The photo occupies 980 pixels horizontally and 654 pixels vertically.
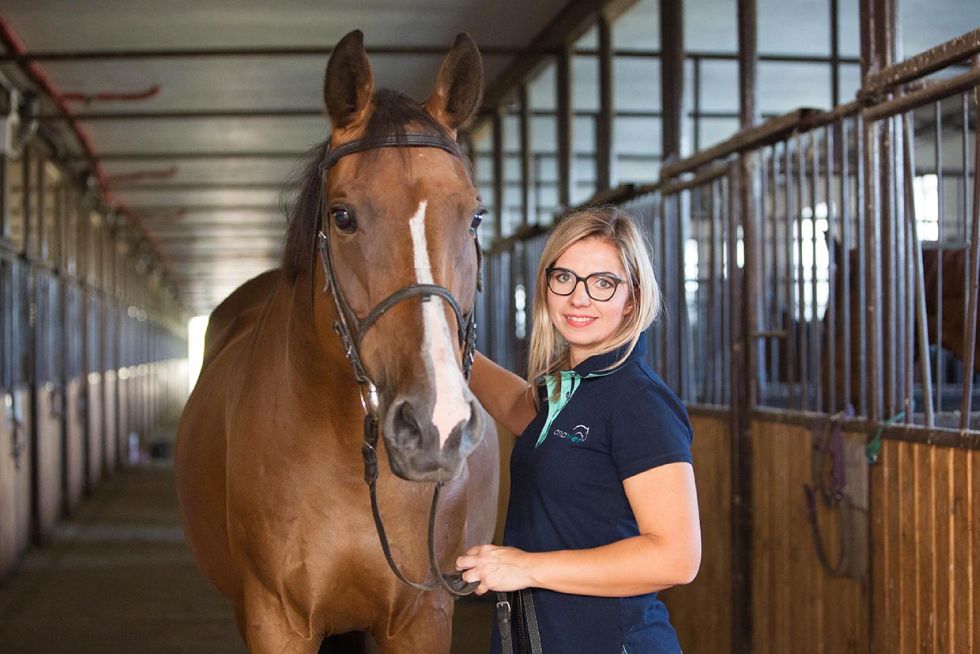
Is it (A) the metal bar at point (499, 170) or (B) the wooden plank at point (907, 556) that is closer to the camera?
(B) the wooden plank at point (907, 556)

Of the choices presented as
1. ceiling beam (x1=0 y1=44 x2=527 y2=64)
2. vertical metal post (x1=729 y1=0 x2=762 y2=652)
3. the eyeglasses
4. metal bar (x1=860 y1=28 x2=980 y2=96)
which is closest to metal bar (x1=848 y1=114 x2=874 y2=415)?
metal bar (x1=860 y1=28 x2=980 y2=96)

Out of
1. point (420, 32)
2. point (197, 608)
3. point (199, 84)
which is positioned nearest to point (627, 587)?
point (197, 608)

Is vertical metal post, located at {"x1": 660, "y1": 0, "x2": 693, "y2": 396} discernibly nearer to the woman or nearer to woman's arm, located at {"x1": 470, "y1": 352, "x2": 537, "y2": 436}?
woman's arm, located at {"x1": 470, "y1": 352, "x2": 537, "y2": 436}

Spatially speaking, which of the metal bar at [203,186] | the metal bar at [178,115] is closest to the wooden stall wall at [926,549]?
the metal bar at [178,115]

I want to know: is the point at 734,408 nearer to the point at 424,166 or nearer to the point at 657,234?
the point at 657,234

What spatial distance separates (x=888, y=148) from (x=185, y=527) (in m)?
2.24

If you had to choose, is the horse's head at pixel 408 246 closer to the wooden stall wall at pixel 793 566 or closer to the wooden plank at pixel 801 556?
the wooden stall wall at pixel 793 566

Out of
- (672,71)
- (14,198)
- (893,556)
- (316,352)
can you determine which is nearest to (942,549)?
(893,556)

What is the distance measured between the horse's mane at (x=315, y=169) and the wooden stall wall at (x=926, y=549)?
52.2 inches

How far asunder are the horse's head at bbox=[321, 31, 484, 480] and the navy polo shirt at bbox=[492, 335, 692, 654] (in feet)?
0.60

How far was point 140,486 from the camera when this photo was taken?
1091cm

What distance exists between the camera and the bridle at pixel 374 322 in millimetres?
1599

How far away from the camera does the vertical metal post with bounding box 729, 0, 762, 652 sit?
11.4 ft

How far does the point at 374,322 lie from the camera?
5.28ft
